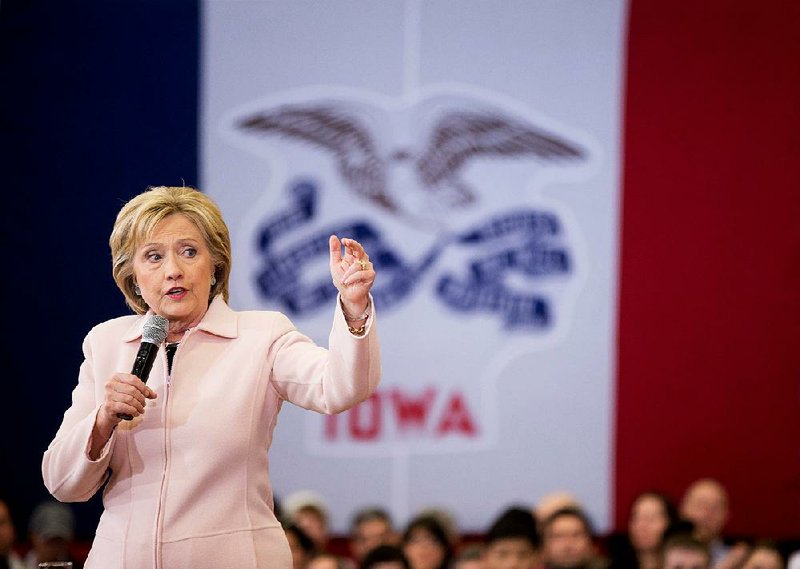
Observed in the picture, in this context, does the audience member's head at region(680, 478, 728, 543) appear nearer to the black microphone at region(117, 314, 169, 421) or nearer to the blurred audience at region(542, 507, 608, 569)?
the blurred audience at region(542, 507, 608, 569)

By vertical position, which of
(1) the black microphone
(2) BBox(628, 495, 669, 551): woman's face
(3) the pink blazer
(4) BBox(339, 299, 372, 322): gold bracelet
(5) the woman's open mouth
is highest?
(5) the woman's open mouth

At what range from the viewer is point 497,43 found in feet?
21.3

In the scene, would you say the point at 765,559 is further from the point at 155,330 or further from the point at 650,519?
the point at 155,330

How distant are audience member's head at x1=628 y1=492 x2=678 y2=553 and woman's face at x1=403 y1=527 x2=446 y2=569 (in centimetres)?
87

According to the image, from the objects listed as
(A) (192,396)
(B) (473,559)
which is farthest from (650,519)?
(A) (192,396)

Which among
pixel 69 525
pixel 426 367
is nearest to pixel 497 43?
pixel 426 367

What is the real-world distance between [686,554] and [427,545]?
117 centimetres

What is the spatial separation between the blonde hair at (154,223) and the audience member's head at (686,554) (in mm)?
3135

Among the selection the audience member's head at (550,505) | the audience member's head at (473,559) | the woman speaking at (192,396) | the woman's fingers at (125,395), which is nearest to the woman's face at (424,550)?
the audience member's head at (473,559)

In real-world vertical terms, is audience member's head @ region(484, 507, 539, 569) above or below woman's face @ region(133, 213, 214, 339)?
below

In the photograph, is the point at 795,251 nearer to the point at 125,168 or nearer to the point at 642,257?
the point at 642,257

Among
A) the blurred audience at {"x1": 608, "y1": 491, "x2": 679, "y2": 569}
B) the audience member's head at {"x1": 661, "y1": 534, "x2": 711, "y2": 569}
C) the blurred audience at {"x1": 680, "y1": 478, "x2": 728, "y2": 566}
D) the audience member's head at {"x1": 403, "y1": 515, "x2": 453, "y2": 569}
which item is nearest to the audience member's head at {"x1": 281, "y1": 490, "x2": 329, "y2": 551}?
the audience member's head at {"x1": 403, "y1": 515, "x2": 453, "y2": 569}

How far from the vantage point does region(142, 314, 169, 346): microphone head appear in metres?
2.00

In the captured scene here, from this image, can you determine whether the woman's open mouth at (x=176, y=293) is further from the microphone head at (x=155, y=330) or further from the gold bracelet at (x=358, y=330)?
the gold bracelet at (x=358, y=330)
